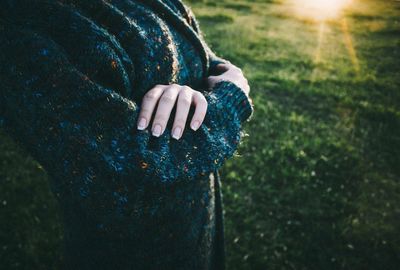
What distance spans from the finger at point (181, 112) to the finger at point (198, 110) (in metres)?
0.03

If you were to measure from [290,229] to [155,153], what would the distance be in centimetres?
374

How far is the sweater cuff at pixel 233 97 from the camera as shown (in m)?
1.26

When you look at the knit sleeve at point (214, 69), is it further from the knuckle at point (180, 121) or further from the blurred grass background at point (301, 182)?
the blurred grass background at point (301, 182)

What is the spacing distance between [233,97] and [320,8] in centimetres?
2138

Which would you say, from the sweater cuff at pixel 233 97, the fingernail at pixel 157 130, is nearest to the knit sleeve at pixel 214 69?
the sweater cuff at pixel 233 97

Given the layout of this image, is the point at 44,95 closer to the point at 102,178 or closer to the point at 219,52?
the point at 102,178

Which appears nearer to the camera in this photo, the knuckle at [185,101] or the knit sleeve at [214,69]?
the knuckle at [185,101]

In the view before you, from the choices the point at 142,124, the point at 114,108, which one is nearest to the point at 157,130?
the point at 142,124

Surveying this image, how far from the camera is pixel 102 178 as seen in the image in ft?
3.08

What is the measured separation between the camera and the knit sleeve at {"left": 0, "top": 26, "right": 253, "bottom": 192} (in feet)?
2.88

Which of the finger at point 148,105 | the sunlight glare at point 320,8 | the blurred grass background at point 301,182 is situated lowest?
the blurred grass background at point 301,182

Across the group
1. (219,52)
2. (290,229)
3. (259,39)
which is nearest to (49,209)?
(290,229)

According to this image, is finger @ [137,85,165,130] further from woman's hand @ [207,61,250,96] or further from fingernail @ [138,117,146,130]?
woman's hand @ [207,61,250,96]

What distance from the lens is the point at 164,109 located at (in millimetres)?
1048
